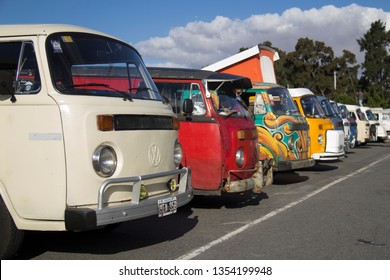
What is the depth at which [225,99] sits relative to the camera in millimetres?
8273

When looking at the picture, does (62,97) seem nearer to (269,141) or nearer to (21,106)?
(21,106)

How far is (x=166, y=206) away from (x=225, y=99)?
3.45m

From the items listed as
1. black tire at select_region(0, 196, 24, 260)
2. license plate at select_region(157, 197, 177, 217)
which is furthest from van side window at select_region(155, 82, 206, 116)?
black tire at select_region(0, 196, 24, 260)

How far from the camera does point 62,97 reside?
15.4 feet

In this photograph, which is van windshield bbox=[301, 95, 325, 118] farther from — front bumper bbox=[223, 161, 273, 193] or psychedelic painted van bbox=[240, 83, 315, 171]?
front bumper bbox=[223, 161, 273, 193]

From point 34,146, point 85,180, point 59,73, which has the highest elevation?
point 59,73

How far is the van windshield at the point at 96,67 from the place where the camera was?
4.91m

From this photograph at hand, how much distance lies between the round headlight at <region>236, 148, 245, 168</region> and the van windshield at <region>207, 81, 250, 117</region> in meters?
0.61

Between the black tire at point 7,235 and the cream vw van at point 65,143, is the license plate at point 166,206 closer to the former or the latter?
the cream vw van at point 65,143

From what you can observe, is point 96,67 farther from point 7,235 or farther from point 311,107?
point 311,107

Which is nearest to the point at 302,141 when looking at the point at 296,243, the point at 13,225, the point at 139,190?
the point at 296,243

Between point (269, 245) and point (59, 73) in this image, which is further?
point (269, 245)

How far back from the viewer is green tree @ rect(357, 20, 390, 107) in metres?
67.0

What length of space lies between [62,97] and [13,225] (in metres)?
1.34
